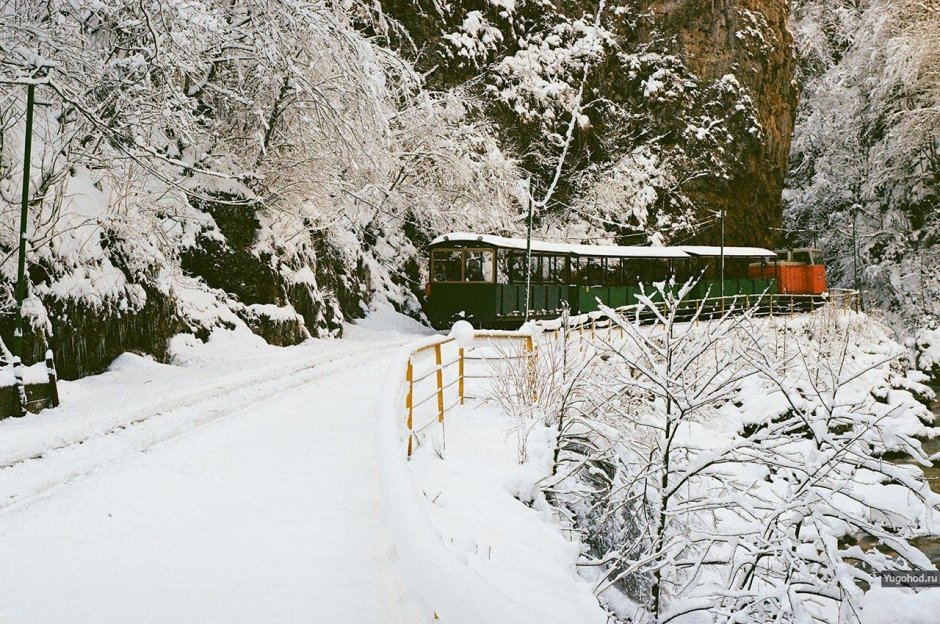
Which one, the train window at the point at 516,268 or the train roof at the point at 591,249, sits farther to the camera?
the train window at the point at 516,268

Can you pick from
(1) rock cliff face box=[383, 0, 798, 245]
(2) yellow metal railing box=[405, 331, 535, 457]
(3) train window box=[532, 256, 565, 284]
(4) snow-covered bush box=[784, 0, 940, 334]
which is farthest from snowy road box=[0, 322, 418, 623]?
(4) snow-covered bush box=[784, 0, 940, 334]

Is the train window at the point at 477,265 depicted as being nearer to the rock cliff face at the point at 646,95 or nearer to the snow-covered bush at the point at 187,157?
the snow-covered bush at the point at 187,157

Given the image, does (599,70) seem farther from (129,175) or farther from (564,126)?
(129,175)

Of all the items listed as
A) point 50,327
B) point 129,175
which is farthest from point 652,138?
point 50,327

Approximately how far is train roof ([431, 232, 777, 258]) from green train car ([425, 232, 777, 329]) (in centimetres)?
3

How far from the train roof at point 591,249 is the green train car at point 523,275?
0.11ft

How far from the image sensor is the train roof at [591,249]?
23.3 meters

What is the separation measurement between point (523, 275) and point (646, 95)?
818 inches

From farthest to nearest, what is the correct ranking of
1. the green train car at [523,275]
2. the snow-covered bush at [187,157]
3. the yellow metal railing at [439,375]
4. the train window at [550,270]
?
the train window at [550,270] < the green train car at [523,275] < the snow-covered bush at [187,157] < the yellow metal railing at [439,375]

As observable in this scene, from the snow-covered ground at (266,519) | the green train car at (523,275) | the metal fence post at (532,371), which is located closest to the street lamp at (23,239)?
the snow-covered ground at (266,519)

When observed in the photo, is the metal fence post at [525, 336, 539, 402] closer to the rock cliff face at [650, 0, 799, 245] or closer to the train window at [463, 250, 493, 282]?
the train window at [463, 250, 493, 282]

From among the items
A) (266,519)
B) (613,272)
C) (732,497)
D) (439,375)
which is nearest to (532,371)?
(439,375)

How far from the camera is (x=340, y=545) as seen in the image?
15.0ft

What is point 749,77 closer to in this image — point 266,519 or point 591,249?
point 591,249
